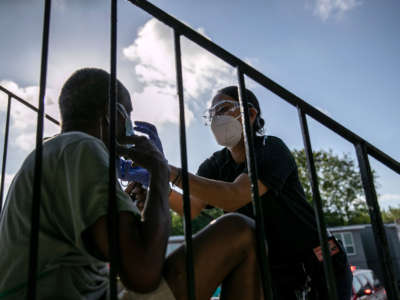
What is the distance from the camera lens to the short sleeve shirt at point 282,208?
82.9 inches

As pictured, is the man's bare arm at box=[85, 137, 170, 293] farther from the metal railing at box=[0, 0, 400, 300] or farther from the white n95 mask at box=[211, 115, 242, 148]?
the white n95 mask at box=[211, 115, 242, 148]

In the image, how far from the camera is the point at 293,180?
237 cm

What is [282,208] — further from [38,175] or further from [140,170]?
[38,175]

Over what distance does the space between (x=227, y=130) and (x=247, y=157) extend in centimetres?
132

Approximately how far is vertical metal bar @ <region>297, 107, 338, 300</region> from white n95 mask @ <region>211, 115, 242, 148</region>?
1.12 m

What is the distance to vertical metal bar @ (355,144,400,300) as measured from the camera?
54.0 inches

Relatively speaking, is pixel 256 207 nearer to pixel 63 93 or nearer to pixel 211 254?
pixel 211 254

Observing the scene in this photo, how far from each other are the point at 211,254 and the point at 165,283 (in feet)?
0.62

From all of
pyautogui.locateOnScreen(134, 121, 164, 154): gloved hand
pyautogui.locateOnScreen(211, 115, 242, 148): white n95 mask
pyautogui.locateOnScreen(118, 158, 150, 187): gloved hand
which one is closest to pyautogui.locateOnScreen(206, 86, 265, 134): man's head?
pyautogui.locateOnScreen(211, 115, 242, 148): white n95 mask

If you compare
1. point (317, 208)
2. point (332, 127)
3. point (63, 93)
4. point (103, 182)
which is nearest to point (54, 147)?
point (103, 182)

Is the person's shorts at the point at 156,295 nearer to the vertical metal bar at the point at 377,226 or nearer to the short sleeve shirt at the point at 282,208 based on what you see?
the vertical metal bar at the point at 377,226

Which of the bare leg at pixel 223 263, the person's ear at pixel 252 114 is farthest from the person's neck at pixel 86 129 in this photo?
the person's ear at pixel 252 114

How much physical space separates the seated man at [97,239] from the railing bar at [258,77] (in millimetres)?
506

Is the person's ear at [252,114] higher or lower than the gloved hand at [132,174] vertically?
higher
